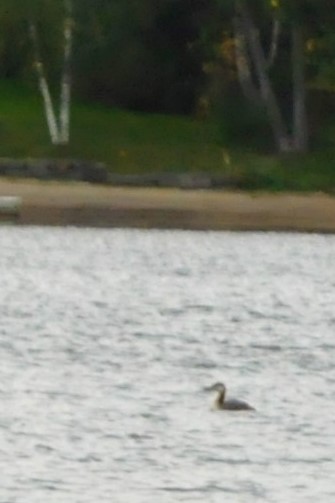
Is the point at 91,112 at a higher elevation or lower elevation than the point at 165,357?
lower

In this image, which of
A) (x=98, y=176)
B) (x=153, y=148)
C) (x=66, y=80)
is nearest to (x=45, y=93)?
(x=66, y=80)

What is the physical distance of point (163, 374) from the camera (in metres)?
24.6

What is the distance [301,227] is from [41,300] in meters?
14.4

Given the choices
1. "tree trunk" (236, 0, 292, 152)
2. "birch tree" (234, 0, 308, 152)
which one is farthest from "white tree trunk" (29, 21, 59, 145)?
"tree trunk" (236, 0, 292, 152)

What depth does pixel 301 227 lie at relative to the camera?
46.0 meters

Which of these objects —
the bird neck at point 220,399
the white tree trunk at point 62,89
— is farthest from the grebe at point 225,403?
the white tree trunk at point 62,89

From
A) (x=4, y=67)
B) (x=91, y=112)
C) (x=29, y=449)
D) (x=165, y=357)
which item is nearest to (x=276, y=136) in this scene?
(x=91, y=112)

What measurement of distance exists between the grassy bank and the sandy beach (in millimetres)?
1218

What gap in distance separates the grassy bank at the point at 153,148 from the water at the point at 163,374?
7.52 m

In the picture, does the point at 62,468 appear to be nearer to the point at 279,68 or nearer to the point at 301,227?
the point at 301,227

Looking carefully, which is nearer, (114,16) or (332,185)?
(332,185)

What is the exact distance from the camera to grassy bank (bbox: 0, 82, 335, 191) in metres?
48.4

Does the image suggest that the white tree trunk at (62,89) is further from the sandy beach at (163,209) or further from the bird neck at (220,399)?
the bird neck at (220,399)

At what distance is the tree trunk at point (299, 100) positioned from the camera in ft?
166
